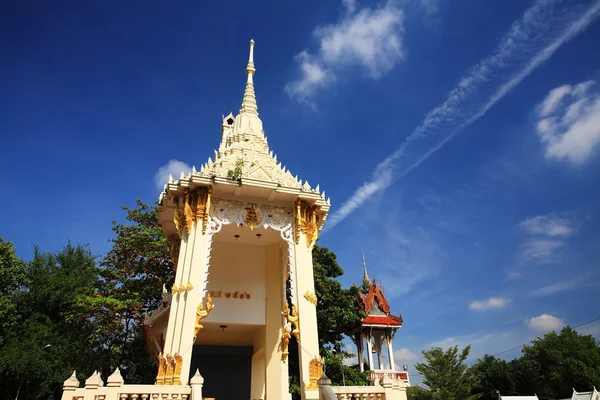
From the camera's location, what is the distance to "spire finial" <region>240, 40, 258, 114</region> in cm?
1616

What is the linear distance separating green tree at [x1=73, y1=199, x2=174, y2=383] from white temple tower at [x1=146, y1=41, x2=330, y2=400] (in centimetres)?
551

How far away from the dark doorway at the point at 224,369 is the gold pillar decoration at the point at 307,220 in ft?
19.7

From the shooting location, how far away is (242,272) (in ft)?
46.5

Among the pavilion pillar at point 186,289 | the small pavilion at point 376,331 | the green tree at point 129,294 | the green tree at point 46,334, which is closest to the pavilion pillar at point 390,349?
the small pavilion at point 376,331

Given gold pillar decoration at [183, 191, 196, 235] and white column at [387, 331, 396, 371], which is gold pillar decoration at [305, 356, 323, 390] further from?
white column at [387, 331, 396, 371]

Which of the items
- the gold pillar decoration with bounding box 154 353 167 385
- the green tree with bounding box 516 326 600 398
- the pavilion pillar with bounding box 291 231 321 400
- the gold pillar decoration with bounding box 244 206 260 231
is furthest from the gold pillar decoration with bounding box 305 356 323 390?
the green tree with bounding box 516 326 600 398

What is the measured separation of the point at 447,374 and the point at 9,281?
1111 inches

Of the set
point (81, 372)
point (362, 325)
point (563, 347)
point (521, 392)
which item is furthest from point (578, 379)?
point (81, 372)

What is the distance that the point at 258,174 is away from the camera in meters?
11.4

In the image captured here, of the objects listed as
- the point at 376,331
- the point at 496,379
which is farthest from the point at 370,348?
the point at 496,379

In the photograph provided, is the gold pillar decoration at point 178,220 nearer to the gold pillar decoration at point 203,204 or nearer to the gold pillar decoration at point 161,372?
the gold pillar decoration at point 203,204

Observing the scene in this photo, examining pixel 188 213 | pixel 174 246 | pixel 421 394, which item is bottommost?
pixel 421 394

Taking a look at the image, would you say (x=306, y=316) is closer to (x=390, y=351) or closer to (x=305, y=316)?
(x=305, y=316)

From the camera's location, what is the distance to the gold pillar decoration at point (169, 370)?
8.57m
